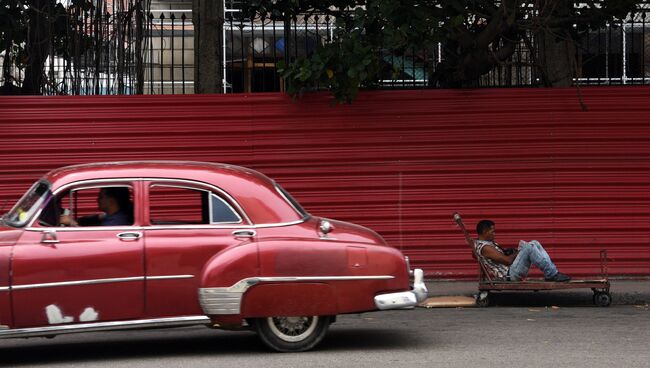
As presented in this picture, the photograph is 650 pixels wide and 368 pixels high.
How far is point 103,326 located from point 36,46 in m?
7.17

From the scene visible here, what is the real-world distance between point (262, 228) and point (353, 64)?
5.06 m

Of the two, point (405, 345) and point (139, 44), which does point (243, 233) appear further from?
point (139, 44)

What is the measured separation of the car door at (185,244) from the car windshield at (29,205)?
81cm

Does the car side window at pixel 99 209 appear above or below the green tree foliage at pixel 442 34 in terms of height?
below

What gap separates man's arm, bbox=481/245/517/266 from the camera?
12.6 metres

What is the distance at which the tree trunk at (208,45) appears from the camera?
15234 millimetres

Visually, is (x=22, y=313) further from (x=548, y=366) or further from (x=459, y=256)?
(x=459, y=256)

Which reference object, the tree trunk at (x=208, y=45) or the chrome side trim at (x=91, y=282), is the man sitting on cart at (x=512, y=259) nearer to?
the tree trunk at (x=208, y=45)

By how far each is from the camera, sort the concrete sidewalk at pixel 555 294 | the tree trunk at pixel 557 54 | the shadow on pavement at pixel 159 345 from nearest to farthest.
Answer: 1. the shadow on pavement at pixel 159 345
2. the concrete sidewalk at pixel 555 294
3. the tree trunk at pixel 557 54

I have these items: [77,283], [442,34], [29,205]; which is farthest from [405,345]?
[442,34]

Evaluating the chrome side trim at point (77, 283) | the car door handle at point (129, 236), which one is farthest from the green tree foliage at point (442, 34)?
the chrome side trim at point (77, 283)

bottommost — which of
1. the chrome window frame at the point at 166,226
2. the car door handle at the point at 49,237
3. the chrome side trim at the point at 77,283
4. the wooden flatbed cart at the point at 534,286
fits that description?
the wooden flatbed cart at the point at 534,286

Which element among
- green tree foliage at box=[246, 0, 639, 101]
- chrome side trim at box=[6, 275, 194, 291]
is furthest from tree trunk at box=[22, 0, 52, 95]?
chrome side trim at box=[6, 275, 194, 291]

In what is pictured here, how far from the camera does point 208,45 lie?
50.1 ft
